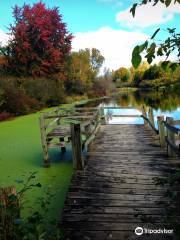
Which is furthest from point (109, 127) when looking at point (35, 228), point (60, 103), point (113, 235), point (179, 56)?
point (60, 103)

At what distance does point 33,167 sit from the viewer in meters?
7.97

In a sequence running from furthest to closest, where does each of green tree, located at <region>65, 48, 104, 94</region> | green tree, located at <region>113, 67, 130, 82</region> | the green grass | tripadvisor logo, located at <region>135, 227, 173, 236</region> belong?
green tree, located at <region>113, 67, 130, 82</region> → green tree, located at <region>65, 48, 104, 94</region> → the green grass → tripadvisor logo, located at <region>135, 227, 173, 236</region>

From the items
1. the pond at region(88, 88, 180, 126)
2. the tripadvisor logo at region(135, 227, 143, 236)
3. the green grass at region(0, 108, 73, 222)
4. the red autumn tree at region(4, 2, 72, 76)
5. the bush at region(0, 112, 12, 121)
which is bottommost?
the pond at region(88, 88, 180, 126)

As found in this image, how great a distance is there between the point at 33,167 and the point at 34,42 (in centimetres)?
2342

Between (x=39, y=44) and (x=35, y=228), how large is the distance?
28532 mm

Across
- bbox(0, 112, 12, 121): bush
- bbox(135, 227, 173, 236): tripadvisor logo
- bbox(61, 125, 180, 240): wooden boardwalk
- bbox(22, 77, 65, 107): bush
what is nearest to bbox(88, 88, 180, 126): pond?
bbox(61, 125, 180, 240): wooden boardwalk

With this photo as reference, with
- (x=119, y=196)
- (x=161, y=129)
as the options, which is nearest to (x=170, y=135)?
(x=161, y=129)

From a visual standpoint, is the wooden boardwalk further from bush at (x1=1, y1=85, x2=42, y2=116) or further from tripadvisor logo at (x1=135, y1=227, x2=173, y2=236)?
bush at (x1=1, y1=85, x2=42, y2=116)

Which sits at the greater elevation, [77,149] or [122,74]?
[122,74]

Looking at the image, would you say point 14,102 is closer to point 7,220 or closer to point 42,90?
point 42,90

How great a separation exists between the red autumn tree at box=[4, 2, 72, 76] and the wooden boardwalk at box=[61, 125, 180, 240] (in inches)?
898

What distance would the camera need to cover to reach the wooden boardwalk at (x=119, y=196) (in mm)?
3703

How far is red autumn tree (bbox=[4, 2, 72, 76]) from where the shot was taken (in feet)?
93.9

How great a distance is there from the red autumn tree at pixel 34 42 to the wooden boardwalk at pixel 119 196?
22.8 m
